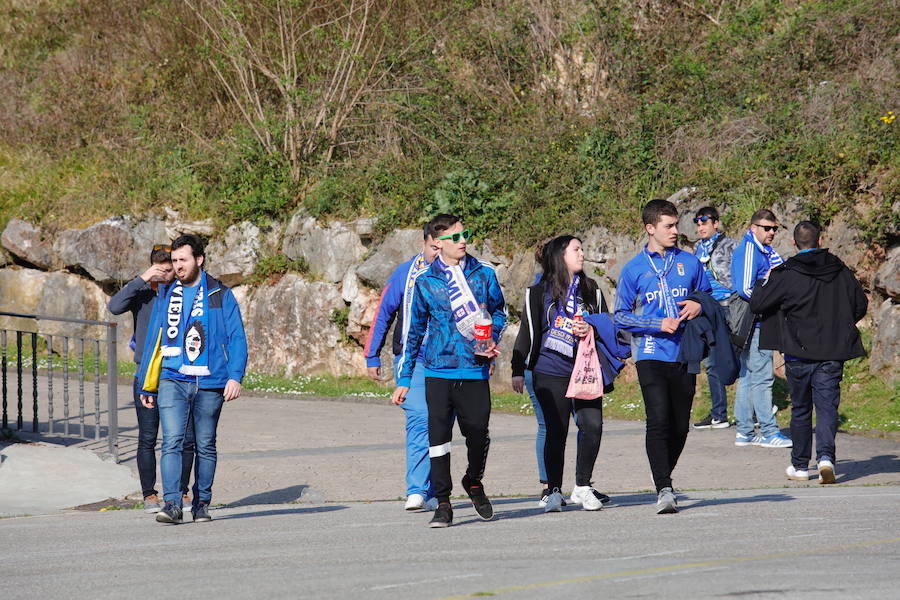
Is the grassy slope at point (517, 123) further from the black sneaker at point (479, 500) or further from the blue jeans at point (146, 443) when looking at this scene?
the blue jeans at point (146, 443)

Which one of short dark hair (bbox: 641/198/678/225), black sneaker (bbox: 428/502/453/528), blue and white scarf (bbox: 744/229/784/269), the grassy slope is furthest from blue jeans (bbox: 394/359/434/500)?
the grassy slope

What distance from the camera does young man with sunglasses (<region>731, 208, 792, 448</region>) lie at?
37.0 ft

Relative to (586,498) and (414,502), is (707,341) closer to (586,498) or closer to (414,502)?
(586,498)

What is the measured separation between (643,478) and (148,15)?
1775cm

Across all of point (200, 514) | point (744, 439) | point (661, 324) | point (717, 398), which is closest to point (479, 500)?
point (661, 324)

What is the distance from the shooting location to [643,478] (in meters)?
9.98

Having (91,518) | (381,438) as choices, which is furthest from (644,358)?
(381,438)

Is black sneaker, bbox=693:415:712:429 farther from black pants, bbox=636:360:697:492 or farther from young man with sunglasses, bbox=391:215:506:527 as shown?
young man with sunglasses, bbox=391:215:506:527

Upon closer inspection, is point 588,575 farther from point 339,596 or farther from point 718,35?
point 718,35

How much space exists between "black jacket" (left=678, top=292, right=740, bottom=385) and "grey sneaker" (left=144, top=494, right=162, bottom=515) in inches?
152

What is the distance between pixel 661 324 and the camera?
7.98 m

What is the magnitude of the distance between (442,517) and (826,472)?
3.50 meters

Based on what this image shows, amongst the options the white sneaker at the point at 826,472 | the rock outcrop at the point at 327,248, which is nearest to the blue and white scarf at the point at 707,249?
the white sneaker at the point at 826,472

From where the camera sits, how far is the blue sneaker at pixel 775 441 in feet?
37.6
